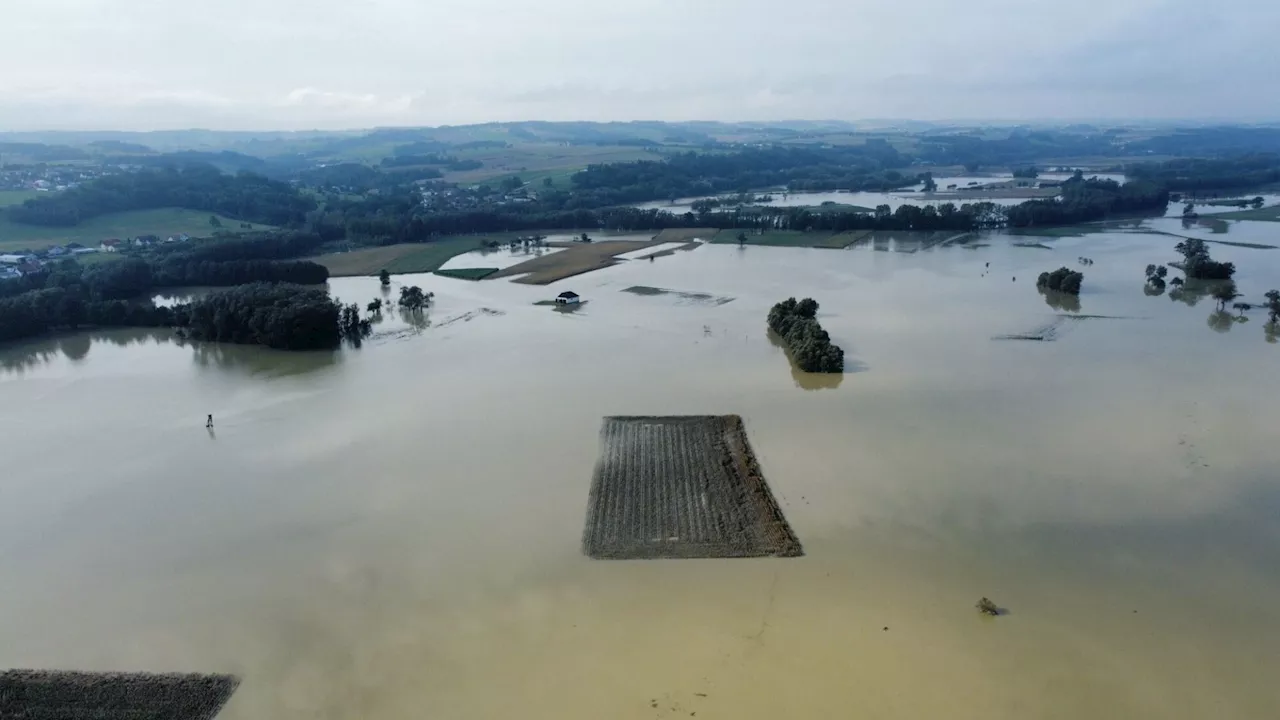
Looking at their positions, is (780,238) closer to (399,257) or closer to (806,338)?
(399,257)

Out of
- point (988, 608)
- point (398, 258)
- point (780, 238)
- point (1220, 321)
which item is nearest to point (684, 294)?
point (780, 238)

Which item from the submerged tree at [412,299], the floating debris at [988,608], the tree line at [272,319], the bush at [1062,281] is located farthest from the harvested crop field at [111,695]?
the bush at [1062,281]

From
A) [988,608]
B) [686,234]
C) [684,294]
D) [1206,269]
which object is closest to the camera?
[988,608]

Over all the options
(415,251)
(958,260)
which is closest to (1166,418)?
(958,260)

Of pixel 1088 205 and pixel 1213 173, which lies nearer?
pixel 1088 205

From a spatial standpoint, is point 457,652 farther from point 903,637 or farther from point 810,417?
point 810,417

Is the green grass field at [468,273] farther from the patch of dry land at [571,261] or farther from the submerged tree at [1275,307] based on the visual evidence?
the submerged tree at [1275,307]
